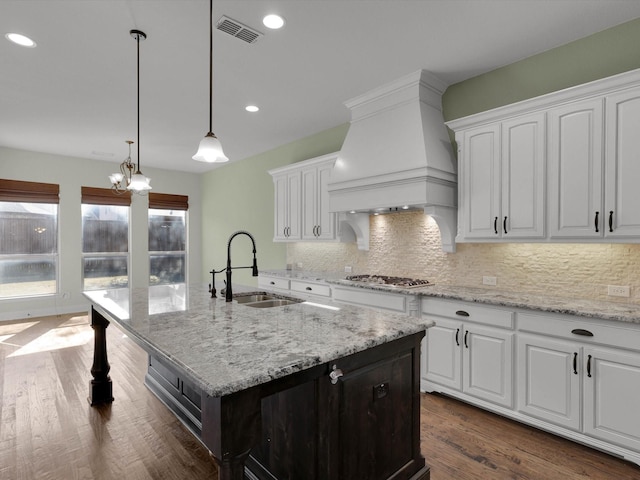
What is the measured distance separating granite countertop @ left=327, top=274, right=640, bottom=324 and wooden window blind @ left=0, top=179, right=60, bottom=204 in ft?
19.8

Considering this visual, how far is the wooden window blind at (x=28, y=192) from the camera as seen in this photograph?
576 centimetres

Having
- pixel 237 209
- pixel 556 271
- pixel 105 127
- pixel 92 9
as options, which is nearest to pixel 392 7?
pixel 92 9

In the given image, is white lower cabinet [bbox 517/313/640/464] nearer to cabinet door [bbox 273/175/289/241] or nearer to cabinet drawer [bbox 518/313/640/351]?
cabinet drawer [bbox 518/313/640/351]

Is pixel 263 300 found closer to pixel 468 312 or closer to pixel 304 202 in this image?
pixel 468 312

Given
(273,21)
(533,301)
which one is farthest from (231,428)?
(273,21)

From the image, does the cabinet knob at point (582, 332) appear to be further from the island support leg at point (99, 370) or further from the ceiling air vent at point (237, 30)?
the island support leg at point (99, 370)

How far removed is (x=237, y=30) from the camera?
2576 mm

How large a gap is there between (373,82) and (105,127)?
3709mm

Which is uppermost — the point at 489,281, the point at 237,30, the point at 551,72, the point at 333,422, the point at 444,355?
the point at 237,30

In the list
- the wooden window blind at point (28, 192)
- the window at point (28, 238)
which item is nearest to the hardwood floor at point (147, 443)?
the window at point (28, 238)

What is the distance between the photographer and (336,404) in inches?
59.1

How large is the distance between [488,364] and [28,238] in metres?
7.25

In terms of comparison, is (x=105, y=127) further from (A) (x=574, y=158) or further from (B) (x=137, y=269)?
(A) (x=574, y=158)

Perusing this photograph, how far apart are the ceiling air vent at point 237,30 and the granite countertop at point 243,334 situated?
1.98 meters
